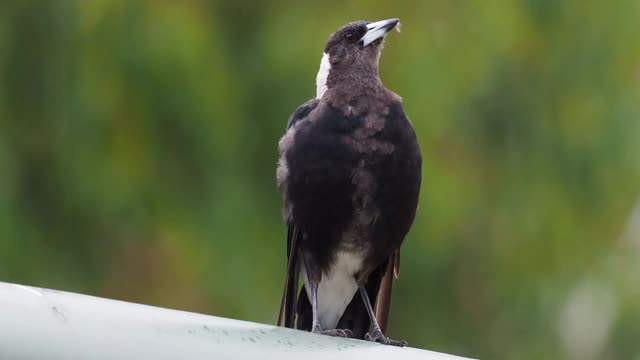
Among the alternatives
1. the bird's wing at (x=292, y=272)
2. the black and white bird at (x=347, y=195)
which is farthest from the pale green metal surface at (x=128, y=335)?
the bird's wing at (x=292, y=272)

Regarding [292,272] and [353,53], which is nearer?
[292,272]

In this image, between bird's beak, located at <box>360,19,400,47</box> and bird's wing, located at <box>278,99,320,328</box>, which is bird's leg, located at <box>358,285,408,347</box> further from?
bird's beak, located at <box>360,19,400,47</box>

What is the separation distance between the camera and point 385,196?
214 centimetres

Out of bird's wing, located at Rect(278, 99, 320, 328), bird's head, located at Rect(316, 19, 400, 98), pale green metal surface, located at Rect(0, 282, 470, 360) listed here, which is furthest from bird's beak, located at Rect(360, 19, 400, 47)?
pale green metal surface, located at Rect(0, 282, 470, 360)

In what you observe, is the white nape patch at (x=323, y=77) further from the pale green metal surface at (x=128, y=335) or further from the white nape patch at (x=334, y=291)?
the pale green metal surface at (x=128, y=335)

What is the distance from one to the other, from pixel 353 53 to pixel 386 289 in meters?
0.47

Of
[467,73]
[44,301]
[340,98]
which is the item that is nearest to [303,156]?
[340,98]

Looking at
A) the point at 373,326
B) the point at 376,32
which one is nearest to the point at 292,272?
the point at 373,326

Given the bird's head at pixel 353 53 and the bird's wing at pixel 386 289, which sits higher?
the bird's head at pixel 353 53

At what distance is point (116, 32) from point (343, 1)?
680 mm

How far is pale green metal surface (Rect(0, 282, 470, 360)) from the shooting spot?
0.77m

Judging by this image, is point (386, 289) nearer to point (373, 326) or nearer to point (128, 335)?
point (373, 326)

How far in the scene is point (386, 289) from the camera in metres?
2.33

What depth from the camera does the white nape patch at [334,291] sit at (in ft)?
7.57
